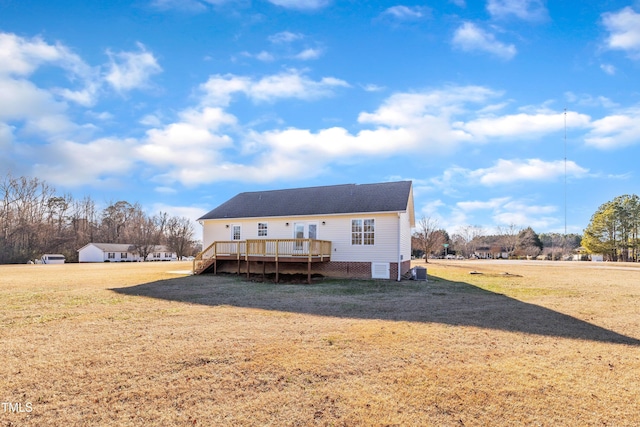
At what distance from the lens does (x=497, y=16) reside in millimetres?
12820

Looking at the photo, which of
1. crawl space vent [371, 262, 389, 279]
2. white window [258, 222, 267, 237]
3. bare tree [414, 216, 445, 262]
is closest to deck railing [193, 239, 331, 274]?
white window [258, 222, 267, 237]

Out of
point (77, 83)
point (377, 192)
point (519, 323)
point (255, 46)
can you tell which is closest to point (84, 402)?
point (519, 323)

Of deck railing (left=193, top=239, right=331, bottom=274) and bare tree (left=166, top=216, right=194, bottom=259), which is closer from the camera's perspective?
deck railing (left=193, top=239, right=331, bottom=274)

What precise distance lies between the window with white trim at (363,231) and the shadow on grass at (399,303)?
2.84 m

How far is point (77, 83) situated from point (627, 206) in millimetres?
62237

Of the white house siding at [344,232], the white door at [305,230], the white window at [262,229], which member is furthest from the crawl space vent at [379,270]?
the white window at [262,229]

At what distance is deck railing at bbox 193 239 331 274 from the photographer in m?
18.2

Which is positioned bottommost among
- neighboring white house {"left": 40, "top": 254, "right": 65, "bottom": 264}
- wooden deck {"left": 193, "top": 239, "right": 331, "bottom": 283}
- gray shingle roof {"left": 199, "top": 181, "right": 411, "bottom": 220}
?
neighboring white house {"left": 40, "top": 254, "right": 65, "bottom": 264}

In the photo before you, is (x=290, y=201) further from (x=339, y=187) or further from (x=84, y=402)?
(x=84, y=402)

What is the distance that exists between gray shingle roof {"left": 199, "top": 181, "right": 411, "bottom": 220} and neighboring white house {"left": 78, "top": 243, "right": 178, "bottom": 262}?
146 feet

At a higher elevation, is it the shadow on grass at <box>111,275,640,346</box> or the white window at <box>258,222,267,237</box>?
the white window at <box>258,222,267,237</box>

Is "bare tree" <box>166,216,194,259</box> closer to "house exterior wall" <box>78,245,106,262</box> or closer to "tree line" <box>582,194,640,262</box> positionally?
"house exterior wall" <box>78,245,106,262</box>

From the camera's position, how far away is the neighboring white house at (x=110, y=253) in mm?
57406

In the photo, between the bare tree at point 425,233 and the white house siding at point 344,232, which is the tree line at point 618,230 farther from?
the white house siding at point 344,232
